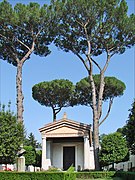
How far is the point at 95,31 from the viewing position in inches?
1019

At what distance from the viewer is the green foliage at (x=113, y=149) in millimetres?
21828

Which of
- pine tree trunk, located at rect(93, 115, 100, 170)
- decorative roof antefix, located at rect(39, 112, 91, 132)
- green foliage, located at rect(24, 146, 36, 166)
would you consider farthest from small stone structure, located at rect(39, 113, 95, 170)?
pine tree trunk, located at rect(93, 115, 100, 170)

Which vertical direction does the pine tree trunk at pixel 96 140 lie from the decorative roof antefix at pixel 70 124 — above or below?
below

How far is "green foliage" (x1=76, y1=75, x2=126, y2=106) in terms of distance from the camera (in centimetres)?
3192

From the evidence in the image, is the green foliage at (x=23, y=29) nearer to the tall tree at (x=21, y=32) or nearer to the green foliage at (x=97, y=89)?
the tall tree at (x=21, y=32)

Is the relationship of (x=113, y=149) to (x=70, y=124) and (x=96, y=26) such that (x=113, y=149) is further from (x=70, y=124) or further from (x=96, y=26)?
(x=96, y=26)

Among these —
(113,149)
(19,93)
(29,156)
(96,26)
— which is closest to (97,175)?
(113,149)

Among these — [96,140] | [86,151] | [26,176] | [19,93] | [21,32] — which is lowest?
[26,176]

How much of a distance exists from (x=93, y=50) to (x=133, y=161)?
8.79 meters

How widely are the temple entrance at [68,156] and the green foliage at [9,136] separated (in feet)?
30.6

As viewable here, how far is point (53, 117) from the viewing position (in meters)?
33.3

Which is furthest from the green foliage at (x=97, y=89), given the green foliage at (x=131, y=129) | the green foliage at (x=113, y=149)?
the green foliage at (x=131, y=129)

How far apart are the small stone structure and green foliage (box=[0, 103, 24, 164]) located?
6.83 meters

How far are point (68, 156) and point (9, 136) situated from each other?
1029cm
